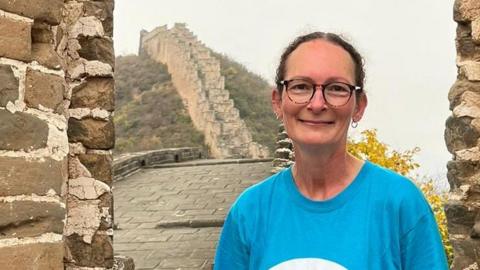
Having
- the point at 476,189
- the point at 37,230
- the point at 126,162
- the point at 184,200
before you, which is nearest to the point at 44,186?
the point at 37,230

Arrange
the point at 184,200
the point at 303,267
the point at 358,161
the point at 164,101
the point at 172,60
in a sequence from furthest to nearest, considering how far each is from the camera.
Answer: the point at 172,60, the point at 164,101, the point at 184,200, the point at 358,161, the point at 303,267

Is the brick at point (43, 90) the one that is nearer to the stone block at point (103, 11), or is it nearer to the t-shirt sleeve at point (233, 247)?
the t-shirt sleeve at point (233, 247)

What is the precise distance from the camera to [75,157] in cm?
384

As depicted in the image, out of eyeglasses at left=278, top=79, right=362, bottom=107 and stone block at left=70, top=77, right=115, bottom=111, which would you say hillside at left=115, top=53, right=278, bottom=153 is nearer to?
stone block at left=70, top=77, right=115, bottom=111

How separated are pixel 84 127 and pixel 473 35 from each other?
235cm

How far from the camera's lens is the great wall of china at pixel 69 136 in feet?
6.51

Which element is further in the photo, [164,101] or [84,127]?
[164,101]

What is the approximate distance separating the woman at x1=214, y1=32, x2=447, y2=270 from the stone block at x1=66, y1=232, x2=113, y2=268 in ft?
6.79

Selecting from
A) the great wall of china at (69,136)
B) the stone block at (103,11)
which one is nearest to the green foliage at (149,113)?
the stone block at (103,11)

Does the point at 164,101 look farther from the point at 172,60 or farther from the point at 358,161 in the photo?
the point at 358,161

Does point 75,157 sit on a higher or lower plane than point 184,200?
higher

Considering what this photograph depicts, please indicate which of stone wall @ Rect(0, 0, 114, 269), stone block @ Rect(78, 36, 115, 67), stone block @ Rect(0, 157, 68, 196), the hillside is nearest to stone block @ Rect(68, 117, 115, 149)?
stone block @ Rect(78, 36, 115, 67)

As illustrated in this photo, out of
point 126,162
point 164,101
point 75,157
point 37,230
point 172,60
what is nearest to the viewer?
point 37,230

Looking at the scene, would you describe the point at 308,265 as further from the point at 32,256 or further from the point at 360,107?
the point at 32,256
